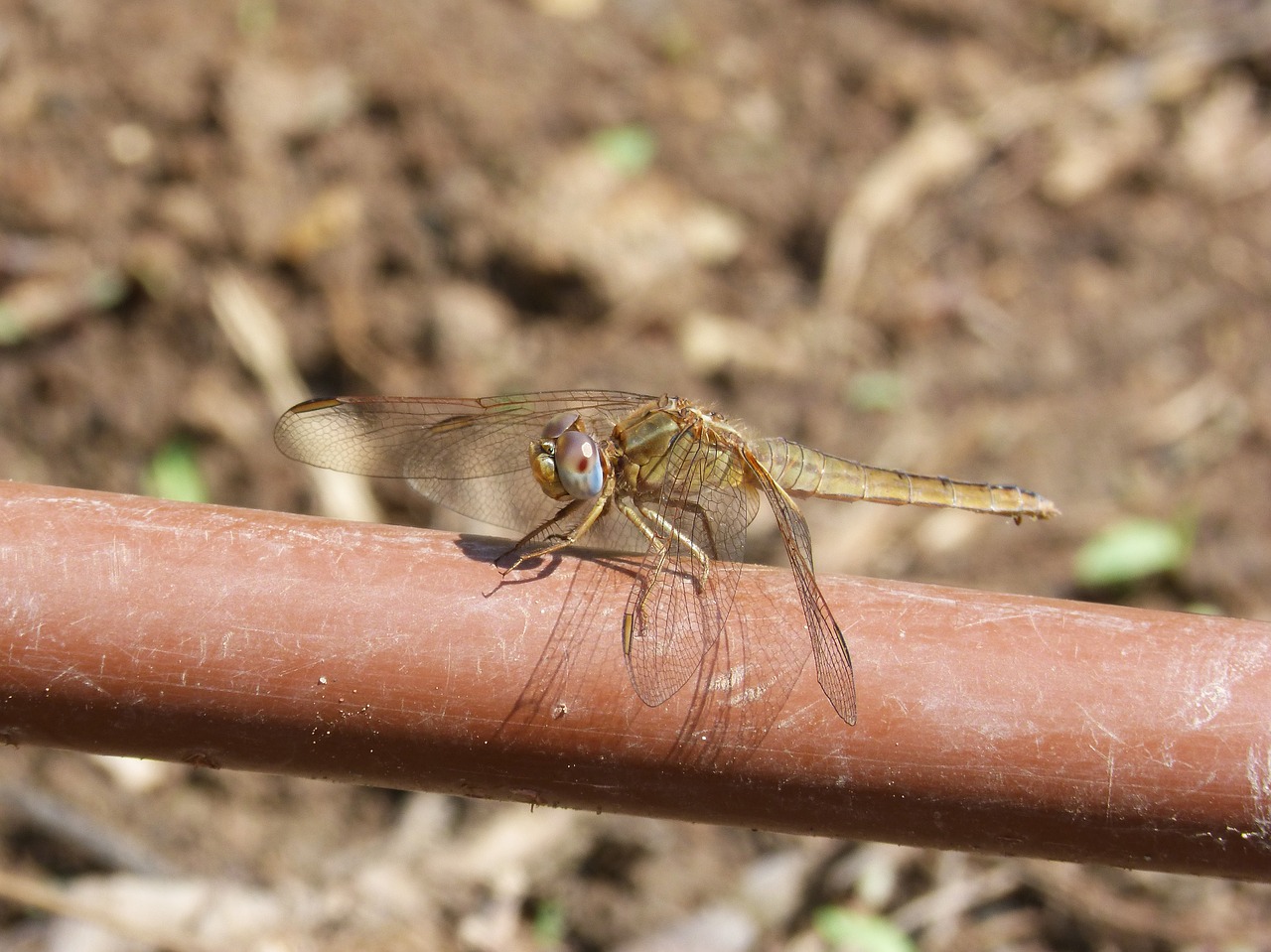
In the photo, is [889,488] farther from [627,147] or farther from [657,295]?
[627,147]

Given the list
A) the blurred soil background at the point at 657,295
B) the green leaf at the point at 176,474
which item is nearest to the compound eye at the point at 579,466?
the blurred soil background at the point at 657,295

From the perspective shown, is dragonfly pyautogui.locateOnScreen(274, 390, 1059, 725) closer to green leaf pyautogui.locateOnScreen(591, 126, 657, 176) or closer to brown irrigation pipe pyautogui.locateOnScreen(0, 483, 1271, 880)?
brown irrigation pipe pyautogui.locateOnScreen(0, 483, 1271, 880)

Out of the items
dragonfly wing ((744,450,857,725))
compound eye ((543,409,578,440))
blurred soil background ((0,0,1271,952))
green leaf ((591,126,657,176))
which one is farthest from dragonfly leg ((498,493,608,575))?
green leaf ((591,126,657,176))

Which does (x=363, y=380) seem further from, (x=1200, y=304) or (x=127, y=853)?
(x=1200, y=304)

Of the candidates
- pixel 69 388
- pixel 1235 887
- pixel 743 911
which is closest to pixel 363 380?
pixel 69 388

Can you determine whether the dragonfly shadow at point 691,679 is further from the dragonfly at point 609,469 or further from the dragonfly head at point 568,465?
the dragonfly head at point 568,465
